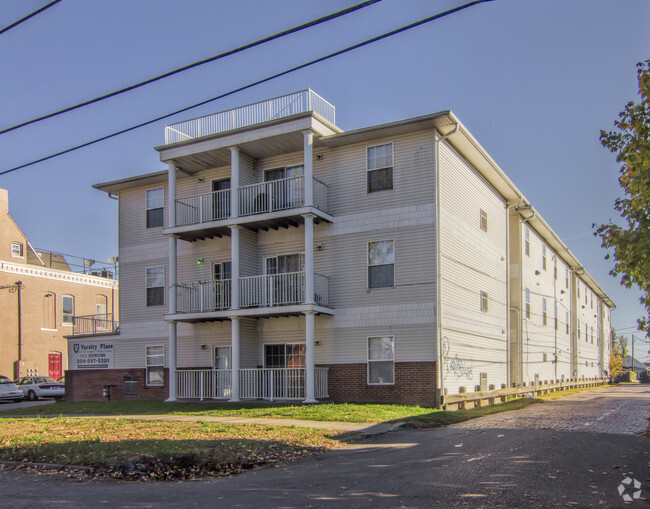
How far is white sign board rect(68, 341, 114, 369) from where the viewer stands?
2733 centimetres

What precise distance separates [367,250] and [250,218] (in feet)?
A: 13.8

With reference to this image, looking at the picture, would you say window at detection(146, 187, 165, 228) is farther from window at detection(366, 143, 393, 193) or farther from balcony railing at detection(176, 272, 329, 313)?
Result: window at detection(366, 143, 393, 193)

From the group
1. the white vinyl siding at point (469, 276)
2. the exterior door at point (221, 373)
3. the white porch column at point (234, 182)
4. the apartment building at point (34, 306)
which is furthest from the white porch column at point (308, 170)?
the apartment building at point (34, 306)

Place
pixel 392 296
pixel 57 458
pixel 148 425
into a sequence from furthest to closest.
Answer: pixel 392 296, pixel 148 425, pixel 57 458

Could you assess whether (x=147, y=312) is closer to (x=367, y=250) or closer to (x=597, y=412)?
(x=367, y=250)

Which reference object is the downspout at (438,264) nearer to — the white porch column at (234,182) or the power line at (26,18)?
the white porch column at (234,182)

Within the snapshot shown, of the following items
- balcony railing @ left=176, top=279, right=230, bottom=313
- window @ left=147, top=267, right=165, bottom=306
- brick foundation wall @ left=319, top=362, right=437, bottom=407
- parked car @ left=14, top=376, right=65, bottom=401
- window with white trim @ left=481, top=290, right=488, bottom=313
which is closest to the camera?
brick foundation wall @ left=319, top=362, right=437, bottom=407

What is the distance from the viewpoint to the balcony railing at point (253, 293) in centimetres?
2223

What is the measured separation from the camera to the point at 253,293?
75.4 ft

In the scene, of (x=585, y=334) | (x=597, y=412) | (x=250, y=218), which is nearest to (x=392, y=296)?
(x=250, y=218)

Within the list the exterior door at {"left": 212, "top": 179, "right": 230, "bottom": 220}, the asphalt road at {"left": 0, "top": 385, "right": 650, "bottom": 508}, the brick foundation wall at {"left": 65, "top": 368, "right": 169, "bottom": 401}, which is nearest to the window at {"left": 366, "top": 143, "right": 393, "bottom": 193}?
the exterior door at {"left": 212, "top": 179, "right": 230, "bottom": 220}

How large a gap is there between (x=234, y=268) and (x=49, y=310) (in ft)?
83.8

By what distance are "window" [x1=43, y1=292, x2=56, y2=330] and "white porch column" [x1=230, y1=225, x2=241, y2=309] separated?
24.9 meters

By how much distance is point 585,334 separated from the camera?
50.2m
